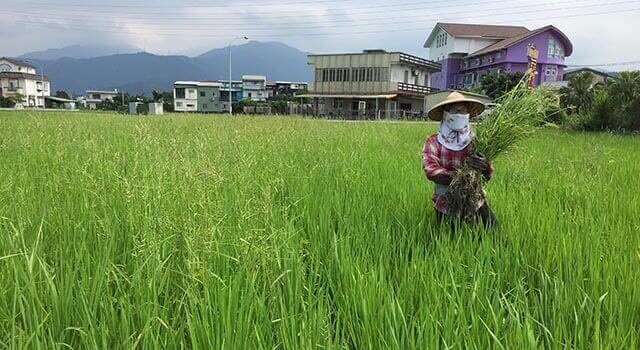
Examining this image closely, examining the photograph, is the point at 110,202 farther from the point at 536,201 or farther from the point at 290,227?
the point at 536,201

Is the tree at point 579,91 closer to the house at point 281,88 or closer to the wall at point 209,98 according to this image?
the wall at point 209,98

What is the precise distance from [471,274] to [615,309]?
1.81 ft

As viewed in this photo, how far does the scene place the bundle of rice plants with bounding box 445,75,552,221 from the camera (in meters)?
2.52

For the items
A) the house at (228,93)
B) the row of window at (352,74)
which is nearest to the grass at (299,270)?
the row of window at (352,74)

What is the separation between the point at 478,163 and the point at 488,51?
45.0 m

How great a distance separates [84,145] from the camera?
533cm

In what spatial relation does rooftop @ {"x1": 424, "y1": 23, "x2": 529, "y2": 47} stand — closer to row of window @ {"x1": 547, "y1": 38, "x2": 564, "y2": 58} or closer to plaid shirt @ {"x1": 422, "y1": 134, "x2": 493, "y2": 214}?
row of window @ {"x1": 547, "y1": 38, "x2": 564, "y2": 58}

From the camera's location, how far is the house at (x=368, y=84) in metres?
44.1

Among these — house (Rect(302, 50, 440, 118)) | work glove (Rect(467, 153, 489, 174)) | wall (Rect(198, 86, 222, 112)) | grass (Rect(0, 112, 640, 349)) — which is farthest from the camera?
wall (Rect(198, 86, 222, 112))

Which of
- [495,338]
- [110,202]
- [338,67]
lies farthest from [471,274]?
[338,67]

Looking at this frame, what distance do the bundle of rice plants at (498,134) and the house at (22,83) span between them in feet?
263

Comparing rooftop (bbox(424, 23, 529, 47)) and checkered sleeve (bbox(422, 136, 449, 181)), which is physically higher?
rooftop (bbox(424, 23, 529, 47))

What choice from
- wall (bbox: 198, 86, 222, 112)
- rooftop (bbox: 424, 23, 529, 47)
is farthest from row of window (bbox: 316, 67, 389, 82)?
wall (bbox: 198, 86, 222, 112)

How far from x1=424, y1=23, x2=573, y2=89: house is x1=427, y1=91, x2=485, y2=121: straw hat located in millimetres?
38495
